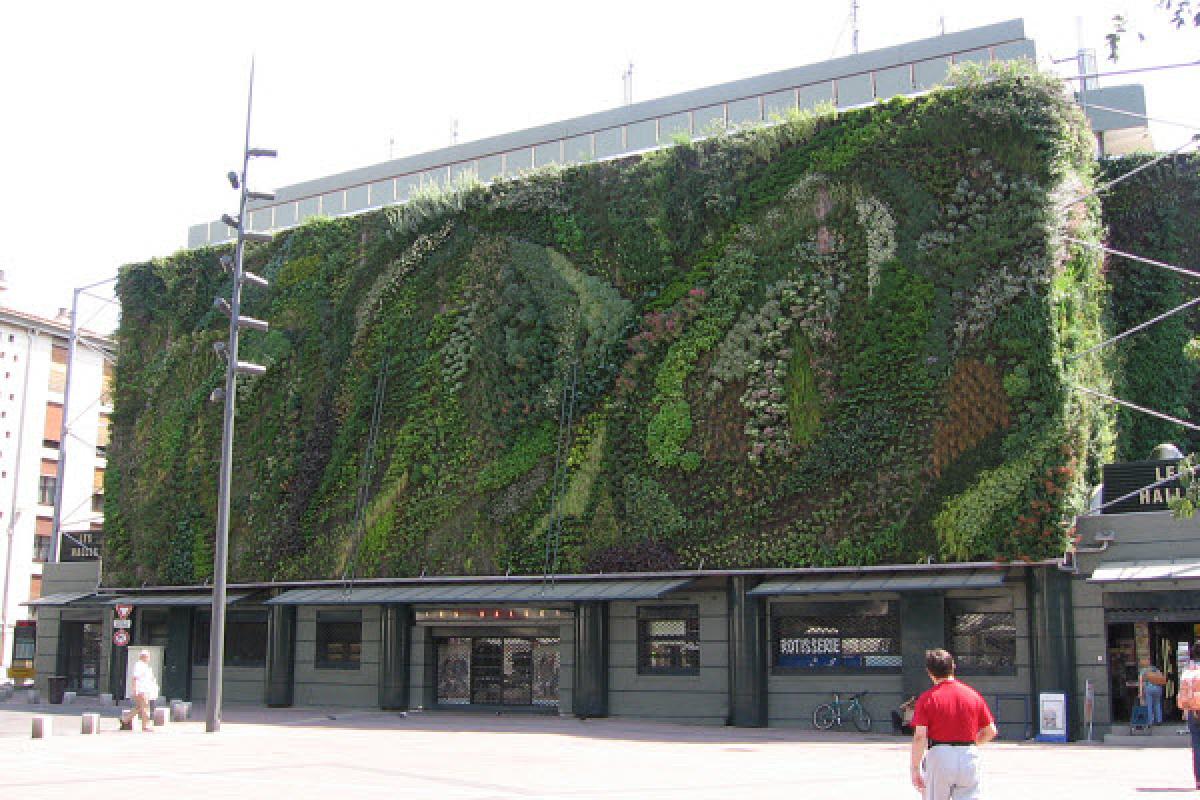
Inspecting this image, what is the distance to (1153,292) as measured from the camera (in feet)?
98.8

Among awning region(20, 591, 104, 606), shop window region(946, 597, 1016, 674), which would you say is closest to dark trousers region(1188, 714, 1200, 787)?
shop window region(946, 597, 1016, 674)

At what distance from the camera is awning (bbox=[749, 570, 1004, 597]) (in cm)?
2444

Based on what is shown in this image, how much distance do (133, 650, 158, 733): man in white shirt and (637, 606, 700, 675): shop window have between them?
10768mm

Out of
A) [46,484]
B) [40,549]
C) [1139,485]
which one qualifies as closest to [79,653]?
[40,549]

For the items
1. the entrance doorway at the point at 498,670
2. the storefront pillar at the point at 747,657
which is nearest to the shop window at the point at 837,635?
the storefront pillar at the point at 747,657

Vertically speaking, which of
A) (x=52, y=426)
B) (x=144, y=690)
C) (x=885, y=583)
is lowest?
(x=144, y=690)

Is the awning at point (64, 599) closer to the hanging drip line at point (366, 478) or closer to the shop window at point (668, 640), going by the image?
the hanging drip line at point (366, 478)

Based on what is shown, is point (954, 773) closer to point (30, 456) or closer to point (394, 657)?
point (394, 657)

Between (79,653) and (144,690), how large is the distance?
1919cm

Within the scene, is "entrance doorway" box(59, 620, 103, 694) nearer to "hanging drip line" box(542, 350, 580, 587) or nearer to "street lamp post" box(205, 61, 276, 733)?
"street lamp post" box(205, 61, 276, 733)

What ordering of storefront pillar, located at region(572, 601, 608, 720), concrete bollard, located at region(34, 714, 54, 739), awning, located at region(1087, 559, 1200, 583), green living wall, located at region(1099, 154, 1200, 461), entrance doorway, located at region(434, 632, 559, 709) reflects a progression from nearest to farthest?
awning, located at region(1087, 559, 1200, 583), concrete bollard, located at region(34, 714, 54, 739), storefront pillar, located at region(572, 601, 608, 720), green living wall, located at region(1099, 154, 1200, 461), entrance doorway, located at region(434, 632, 559, 709)

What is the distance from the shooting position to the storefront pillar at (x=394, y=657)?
32406 mm

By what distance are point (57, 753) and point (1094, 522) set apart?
19.4 m

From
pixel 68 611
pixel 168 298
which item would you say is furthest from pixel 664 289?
pixel 68 611
